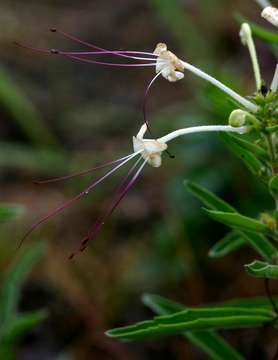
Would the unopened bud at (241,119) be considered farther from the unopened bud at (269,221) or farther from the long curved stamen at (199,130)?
the unopened bud at (269,221)

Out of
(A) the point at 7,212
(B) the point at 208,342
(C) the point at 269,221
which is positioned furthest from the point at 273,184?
(A) the point at 7,212

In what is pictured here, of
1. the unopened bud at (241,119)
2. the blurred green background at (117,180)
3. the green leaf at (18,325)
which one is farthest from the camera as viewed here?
the blurred green background at (117,180)

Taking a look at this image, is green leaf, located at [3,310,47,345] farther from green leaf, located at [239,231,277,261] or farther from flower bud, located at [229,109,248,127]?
flower bud, located at [229,109,248,127]

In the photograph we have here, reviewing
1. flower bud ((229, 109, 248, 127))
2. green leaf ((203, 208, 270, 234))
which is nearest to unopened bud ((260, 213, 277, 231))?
green leaf ((203, 208, 270, 234))

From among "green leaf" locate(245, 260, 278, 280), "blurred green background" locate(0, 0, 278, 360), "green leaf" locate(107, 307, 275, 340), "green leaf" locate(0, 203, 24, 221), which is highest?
"blurred green background" locate(0, 0, 278, 360)

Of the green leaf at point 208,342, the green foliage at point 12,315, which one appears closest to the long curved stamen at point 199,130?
the green leaf at point 208,342

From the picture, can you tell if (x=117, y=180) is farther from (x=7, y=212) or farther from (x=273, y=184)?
(x=273, y=184)
